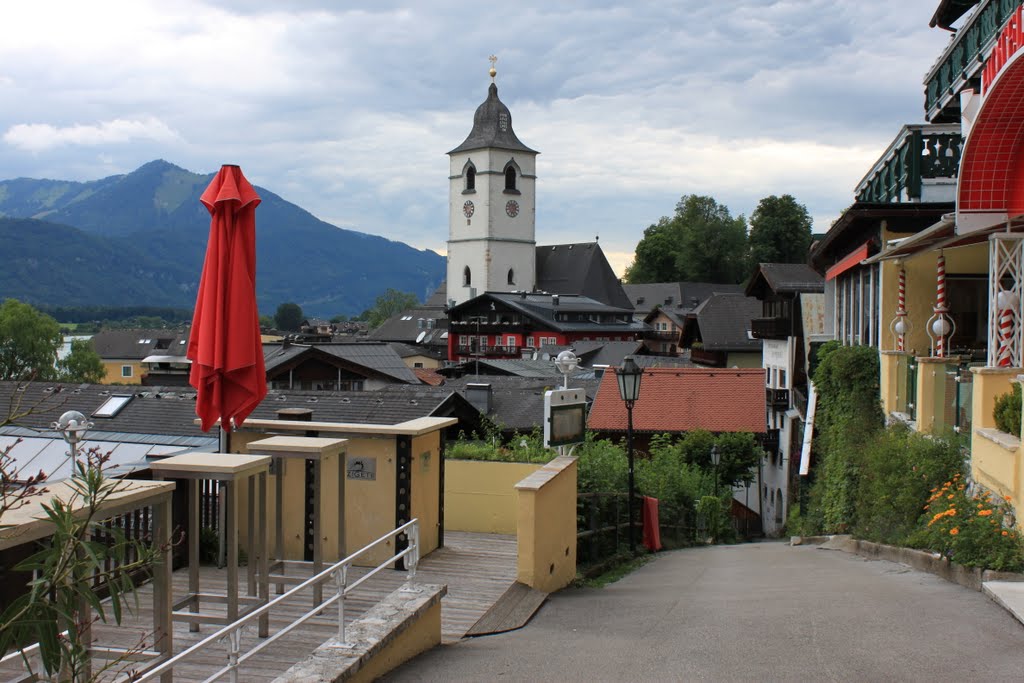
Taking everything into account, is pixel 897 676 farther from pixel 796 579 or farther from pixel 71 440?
pixel 71 440

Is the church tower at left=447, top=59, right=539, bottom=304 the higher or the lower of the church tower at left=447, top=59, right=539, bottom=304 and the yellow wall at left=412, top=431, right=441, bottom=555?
the higher

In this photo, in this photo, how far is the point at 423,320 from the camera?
11531cm

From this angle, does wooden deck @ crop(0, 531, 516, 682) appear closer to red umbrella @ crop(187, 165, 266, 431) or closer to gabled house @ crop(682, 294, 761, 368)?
red umbrella @ crop(187, 165, 266, 431)

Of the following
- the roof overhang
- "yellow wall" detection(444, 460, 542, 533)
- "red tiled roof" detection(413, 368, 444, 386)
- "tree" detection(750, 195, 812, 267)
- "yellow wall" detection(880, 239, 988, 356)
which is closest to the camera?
the roof overhang

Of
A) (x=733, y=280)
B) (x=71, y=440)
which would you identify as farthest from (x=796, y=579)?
(x=733, y=280)

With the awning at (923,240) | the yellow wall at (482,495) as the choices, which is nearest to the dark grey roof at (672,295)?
the awning at (923,240)

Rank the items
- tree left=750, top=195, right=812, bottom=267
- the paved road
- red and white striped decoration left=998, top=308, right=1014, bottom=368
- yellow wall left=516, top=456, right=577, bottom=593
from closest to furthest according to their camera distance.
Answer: the paved road < yellow wall left=516, top=456, right=577, bottom=593 < red and white striped decoration left=998, top=308, right=1014, bottom=368 < tree left=750, top=195, right=812, bottom=267

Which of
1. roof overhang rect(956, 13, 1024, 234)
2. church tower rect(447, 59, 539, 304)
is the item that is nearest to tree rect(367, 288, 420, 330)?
church tower rect(447, 59, 539, 304)

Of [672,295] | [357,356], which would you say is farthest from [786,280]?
[672,295]

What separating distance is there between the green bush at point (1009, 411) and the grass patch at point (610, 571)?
4.35m

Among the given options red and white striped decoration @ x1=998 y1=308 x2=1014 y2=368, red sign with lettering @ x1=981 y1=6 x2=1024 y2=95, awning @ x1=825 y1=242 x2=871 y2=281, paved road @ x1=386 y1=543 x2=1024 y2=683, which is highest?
red sign with lettering @ x1=981 y1=6 x2=1024 y2=95

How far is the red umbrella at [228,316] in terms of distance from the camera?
365 inches

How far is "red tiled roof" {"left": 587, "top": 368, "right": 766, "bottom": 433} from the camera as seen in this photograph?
30.9m

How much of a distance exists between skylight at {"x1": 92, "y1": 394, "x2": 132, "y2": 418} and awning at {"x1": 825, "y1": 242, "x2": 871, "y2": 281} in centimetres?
1328
